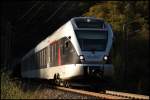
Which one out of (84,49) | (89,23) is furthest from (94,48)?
(89,23)

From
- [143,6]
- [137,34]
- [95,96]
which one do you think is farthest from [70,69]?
[143,6]

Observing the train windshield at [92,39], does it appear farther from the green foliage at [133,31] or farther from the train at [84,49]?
the green foliage at [133,31]

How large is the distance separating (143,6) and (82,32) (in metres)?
26.8

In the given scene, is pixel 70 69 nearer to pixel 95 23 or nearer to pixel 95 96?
pixel 95 23

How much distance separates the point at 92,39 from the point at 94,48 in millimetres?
420

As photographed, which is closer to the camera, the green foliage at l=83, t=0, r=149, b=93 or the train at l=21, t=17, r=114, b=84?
the train at l=21, t=17, r=114, b=84

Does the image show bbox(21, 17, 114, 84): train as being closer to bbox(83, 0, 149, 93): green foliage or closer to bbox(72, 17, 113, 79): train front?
bbox(72, 17, 113, 79): train front

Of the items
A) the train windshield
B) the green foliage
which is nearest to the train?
the train windshield

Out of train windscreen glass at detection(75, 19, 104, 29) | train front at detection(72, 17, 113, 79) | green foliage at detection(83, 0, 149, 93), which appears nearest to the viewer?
train front at detection(72, 17, 113, 79)

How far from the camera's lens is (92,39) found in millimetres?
20422

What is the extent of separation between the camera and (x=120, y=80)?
30469 mm

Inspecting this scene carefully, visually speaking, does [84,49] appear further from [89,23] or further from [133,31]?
[133,31]

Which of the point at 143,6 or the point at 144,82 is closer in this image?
the point at 144,82

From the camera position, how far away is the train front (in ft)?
65.3
